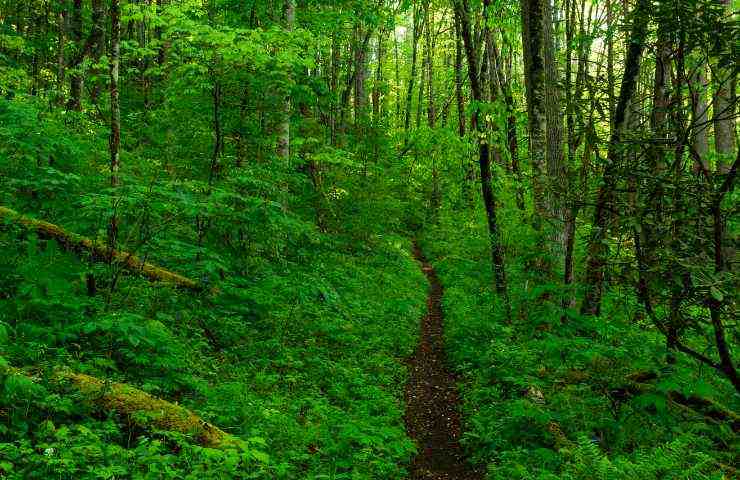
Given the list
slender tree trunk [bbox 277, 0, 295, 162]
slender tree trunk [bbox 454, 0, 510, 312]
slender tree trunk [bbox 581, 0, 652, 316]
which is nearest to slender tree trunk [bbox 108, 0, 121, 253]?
slender tree trunk [bbox 277, 0, 295, 162]

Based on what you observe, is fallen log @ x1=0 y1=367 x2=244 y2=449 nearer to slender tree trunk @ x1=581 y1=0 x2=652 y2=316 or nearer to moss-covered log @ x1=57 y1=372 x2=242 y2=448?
moss-covered log @ x1=57 y1=372 x2=242 y2=448

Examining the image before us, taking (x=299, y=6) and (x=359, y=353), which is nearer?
(x=359, y=353)

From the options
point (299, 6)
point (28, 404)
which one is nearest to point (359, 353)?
point (28, 404)

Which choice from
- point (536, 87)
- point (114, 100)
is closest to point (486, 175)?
point (536, 87)

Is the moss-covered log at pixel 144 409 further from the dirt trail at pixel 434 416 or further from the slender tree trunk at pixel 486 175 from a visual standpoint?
the slender tree trunk at pixel 486 175

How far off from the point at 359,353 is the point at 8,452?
20.5 feet

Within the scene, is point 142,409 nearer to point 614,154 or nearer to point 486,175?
point 614,154

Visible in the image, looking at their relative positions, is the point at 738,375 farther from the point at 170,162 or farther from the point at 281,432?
the point at 170,162

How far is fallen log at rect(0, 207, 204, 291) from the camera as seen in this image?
637 centimetres

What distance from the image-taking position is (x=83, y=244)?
22.6 ft

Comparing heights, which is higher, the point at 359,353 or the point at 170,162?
the point at 170,162

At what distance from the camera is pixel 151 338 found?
17.2 feet

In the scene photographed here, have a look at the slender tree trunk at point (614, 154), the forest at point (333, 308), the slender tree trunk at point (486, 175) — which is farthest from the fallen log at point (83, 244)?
the slender tree trunk at point (486, 175)

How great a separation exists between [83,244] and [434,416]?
5857 mm
